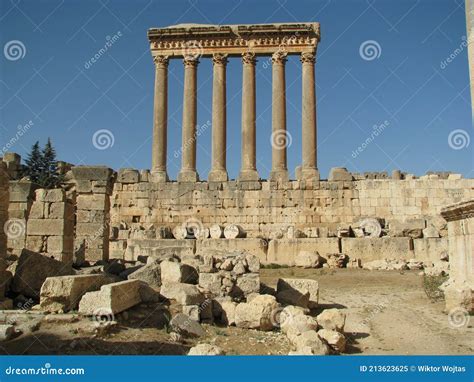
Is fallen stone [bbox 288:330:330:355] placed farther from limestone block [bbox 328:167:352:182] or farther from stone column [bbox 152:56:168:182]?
stone column [bbox 152:56:168:182]

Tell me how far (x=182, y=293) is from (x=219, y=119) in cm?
1587

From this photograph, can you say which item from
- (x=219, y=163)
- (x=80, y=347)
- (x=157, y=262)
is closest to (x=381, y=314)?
(x=157, y=262)

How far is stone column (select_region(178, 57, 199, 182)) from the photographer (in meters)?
24.2

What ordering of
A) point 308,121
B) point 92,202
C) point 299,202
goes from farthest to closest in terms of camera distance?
point 308,121, point 299,202, point 92,202

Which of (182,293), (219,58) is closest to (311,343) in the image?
(182,293)

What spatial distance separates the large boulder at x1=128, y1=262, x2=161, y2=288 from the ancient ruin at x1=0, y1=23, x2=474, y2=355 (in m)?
0.03

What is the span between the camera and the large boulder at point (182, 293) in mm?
9703

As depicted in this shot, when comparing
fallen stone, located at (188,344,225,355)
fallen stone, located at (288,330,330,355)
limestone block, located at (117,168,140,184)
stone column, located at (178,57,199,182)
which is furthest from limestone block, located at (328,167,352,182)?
fallen stone, located at (188,344,225,355)

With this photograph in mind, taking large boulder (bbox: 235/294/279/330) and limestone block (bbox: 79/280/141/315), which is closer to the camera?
limestone block (bbox: 79/280/141/315)

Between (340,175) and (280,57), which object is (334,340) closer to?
(340,175)

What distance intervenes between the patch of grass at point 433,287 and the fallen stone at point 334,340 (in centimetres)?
523

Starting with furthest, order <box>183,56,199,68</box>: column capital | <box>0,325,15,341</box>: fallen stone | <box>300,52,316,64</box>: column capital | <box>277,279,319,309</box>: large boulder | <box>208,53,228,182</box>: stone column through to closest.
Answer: <box>183,56,199,68</box>: column capital < <box>300,52,316,64</box>: column capital < <box>208,53,228,182</box>: stone column < <box>277,279,319,309</box>: large boulder < <box>0,325,15,341</box>: fallen stone

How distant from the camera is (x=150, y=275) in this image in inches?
444

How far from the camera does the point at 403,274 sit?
1662cm
